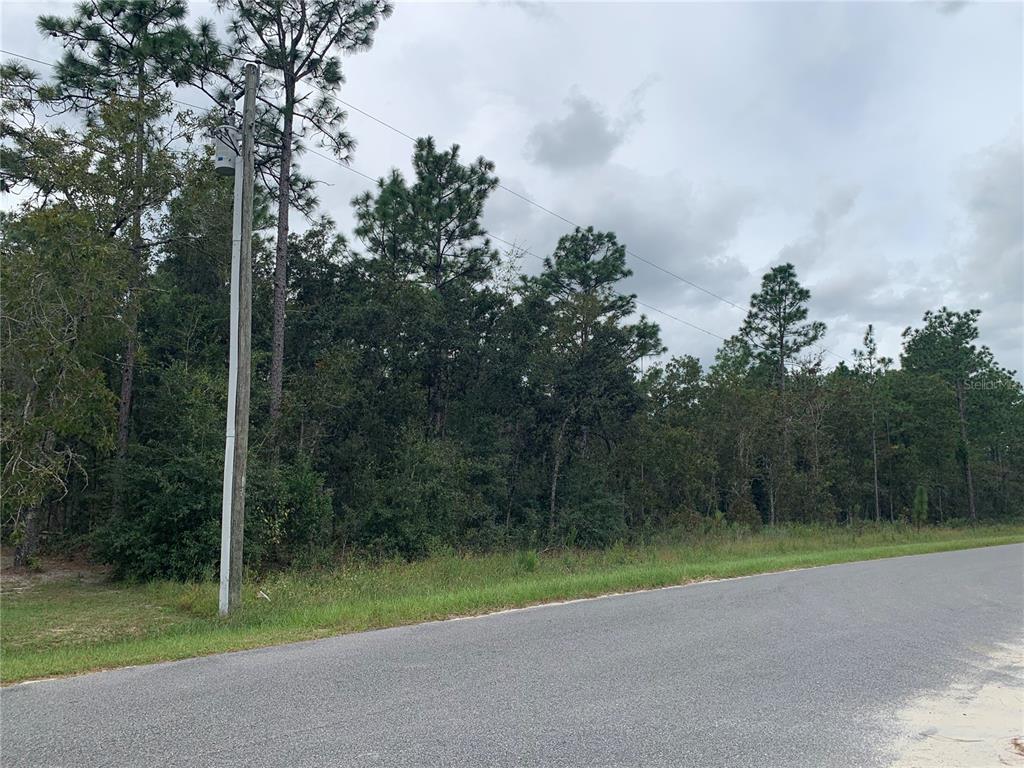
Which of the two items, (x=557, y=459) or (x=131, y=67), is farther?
(x=557, y=459)

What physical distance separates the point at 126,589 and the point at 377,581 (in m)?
5.96

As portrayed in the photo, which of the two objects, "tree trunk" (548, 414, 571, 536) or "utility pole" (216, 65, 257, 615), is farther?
"tree trunk" (548, 414, 571, 536)

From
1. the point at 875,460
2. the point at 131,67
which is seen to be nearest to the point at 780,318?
the point at 875,460

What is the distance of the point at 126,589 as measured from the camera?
14.2 metres

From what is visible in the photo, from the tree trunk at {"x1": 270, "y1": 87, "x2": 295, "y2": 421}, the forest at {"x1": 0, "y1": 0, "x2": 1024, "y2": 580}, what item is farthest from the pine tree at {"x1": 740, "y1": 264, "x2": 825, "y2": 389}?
the tree trunk at {"x1": 270, "y1": 87, "x2": 295, "y2": 421}

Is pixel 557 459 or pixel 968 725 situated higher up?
pixel 557 459

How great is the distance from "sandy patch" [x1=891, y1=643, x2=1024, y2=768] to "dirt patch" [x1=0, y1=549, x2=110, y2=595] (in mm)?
15682

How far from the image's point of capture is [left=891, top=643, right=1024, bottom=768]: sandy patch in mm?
4410

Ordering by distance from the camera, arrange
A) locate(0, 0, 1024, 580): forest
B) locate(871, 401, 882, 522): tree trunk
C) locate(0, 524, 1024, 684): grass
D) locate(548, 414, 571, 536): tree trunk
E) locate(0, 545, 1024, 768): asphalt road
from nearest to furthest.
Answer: locate(0, 545, 1024, 768): asphalt road → locate(0, 524, 1024, 684): grass → locate(0, 0, 1024, 580): forest → locate(548, 414, 571, 536): tree trunk → locate(871, 401, 882, 522): tree trunk

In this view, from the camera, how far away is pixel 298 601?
1030cm

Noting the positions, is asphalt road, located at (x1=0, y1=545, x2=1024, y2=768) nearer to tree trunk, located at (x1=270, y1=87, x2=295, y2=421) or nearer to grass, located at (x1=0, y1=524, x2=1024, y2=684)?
grass, located at (x1=0, y1=524, x2=1024, y2=684)

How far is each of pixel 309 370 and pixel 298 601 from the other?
13244 millimetres

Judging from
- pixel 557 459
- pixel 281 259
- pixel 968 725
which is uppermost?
pixel 281 259

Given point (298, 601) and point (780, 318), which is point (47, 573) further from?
point (780, 318)
